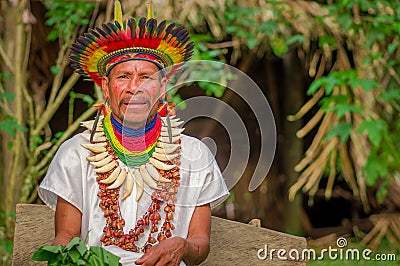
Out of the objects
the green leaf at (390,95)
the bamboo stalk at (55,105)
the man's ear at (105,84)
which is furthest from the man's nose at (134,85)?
the green leaf at (390,95)

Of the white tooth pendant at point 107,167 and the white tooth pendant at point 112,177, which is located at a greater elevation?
the white tooth pendant at point 107,167

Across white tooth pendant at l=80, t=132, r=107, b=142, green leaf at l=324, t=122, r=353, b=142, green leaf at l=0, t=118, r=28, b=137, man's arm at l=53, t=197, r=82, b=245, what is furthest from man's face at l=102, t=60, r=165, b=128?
green leaf at l=324, t=122, r=353, b=142

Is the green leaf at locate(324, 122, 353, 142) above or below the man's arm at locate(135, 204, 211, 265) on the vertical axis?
above

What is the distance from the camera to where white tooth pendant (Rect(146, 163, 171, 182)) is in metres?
2.40

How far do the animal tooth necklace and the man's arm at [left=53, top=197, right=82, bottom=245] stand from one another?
88mm

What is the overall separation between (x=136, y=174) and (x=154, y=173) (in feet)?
0.20

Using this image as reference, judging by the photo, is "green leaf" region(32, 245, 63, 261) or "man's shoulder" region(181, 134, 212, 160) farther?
"man's shoulder" region(181, 134, 212, 160)

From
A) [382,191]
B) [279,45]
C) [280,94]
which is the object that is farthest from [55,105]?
[382,191]

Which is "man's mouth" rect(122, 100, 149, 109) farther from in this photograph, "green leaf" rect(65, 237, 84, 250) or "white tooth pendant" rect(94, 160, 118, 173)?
"green leaf" rect(65, 237, 84, 250)

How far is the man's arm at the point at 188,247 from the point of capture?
221 centimetres

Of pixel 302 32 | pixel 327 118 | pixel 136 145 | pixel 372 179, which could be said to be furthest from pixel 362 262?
pixel 136 145

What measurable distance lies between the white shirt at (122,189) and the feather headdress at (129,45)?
280mm

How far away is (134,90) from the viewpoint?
2.34m

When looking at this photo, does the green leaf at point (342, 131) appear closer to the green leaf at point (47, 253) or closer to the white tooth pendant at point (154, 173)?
the white tooth pendant at point (154, 173)
